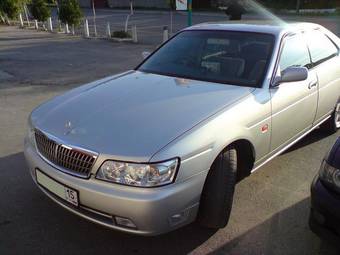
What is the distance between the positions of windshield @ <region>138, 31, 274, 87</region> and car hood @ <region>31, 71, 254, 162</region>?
179 millimetres

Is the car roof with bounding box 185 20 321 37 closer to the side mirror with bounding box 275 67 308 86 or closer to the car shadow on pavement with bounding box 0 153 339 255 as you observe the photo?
the side mirror with bounding box 275 67 308 86

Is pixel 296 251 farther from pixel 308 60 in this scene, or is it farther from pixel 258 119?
pixel 308 60

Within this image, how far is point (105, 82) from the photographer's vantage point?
3.88 metres

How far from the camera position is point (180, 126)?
2.77m

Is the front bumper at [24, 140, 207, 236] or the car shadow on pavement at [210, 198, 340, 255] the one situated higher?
the front bumper at [24, 140, 207, 236]

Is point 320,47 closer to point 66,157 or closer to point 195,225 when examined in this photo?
point 195,225

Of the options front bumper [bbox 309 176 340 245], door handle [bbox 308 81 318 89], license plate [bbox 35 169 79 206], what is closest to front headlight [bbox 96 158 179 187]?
license plate [bbox 35 169 79 206]

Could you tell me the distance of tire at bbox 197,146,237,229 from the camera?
284 centimetres

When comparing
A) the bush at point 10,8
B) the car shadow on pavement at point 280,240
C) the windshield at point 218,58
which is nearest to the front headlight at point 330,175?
the car shadow on pavement at point 280,240

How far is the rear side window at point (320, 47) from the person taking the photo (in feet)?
14.5

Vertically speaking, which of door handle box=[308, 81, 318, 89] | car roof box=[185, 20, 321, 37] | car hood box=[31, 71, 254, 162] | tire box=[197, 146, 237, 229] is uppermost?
car roof box=[185, 20, 321, 37]

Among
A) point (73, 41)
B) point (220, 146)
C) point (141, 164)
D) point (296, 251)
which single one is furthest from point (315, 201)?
point (73, 41)

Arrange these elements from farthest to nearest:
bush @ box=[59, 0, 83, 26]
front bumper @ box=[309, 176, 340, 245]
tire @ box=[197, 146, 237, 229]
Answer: bush @ box=[59, 0, 83, 26], tire @ box=[197, 146, 237, 229], front bumper @ box=[309, 176, 340, 245]

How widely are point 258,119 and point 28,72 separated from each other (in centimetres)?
780
